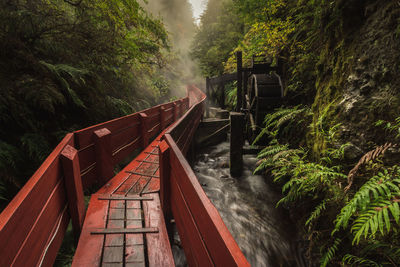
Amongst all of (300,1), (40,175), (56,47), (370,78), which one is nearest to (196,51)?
(300,1)

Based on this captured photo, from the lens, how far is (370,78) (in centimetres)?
270

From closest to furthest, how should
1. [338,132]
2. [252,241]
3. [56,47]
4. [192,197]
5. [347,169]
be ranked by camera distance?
[192,197] < [347,169] < [338,132] < [252,241] < [56,47]

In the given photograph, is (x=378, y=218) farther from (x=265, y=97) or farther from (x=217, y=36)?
(x=217, y=36)

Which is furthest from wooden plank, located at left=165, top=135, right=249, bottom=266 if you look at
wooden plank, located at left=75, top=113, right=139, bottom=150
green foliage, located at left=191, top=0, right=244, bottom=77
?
green foliage, located at left=191, top=0, right=244, bottom=77

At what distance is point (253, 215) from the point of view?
13.4 feet

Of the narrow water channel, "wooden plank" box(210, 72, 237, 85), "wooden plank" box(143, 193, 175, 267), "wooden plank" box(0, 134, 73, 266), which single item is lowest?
the narrow water channel

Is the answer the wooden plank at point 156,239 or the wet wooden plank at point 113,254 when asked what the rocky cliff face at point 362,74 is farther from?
the wet wooden plank at point 113,254

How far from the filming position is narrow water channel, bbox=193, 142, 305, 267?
316cm

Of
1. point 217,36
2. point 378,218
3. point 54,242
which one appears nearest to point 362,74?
point 378,218

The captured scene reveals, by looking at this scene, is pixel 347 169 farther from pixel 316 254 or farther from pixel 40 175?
pixel 40 175

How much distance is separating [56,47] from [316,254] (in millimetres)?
6336

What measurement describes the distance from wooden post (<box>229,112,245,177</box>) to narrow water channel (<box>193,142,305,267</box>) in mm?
382

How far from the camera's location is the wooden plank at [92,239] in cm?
165

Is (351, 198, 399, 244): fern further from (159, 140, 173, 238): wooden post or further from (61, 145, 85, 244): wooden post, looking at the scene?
(61, 145, 85, 244): wooden post
